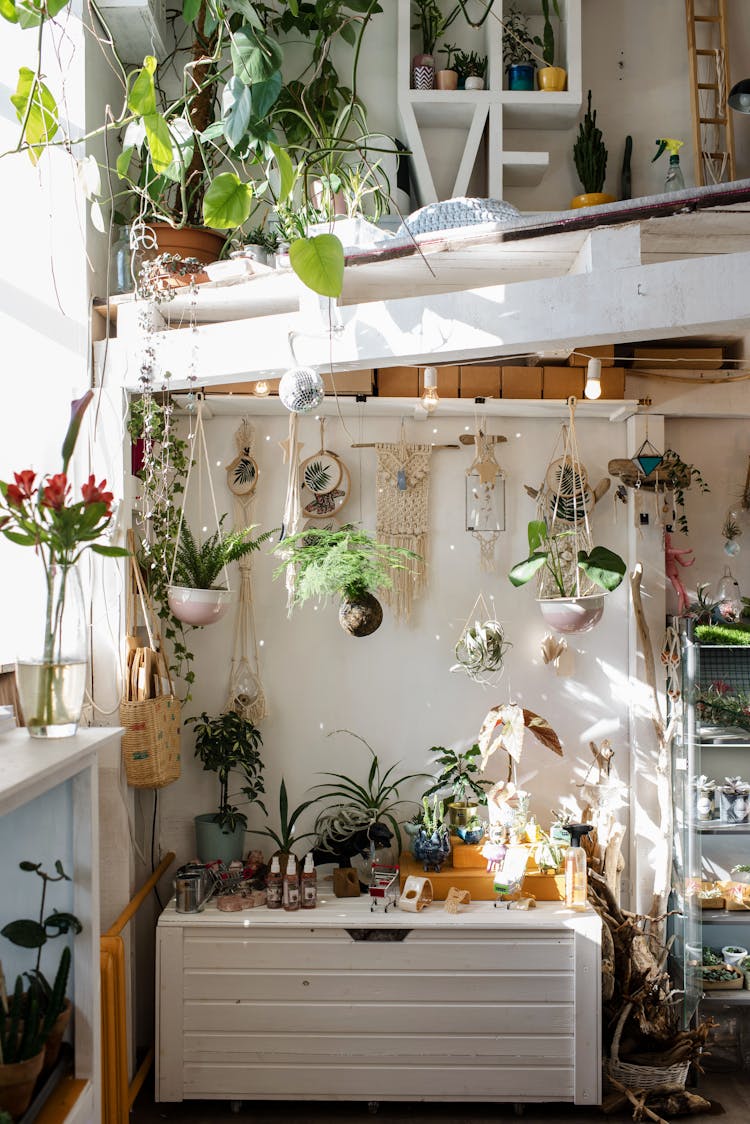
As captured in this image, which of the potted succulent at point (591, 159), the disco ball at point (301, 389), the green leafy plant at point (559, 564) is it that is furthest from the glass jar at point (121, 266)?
the potted succulent at point (591, 159)

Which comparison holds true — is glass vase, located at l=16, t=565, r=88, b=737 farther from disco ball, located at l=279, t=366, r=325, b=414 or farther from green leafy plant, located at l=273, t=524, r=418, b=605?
green leafy plant, located at l=273, t=524, r=418, b=605

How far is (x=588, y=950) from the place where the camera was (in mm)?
3547

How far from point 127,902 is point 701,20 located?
442cm

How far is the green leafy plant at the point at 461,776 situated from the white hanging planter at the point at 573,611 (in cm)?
74

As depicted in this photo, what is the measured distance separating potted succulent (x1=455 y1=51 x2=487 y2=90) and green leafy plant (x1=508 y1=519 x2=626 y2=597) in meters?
1.93

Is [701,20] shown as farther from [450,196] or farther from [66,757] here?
[66,757]

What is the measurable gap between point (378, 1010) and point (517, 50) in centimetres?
405

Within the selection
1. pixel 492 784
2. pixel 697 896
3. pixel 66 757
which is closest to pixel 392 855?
pixel 492 784

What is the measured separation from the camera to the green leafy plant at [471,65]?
414cm

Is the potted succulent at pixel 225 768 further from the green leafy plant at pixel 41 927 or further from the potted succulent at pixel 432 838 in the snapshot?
the green leafy plant at pixel 41 927

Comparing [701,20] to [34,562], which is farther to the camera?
[701,20]

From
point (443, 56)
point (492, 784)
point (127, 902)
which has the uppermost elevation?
point (443, 56)

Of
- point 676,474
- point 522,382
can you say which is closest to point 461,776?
point 676,474

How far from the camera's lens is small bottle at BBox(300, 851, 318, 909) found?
3664 mm
